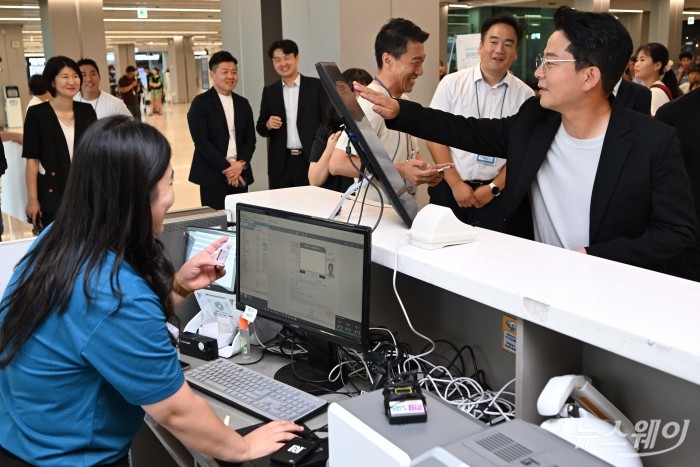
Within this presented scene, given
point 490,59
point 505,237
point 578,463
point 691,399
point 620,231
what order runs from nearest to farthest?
point 578,463
point 691,399
point 505,237
point 620,231
point 490,59

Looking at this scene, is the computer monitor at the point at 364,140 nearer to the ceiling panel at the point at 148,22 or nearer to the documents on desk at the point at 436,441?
the documents on desk at the point at 436,441

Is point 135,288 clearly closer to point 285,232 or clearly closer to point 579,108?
point 285,232

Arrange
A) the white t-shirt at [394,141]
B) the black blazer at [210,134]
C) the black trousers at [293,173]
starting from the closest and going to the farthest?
the white t-shirt at [394,141] < the black blazer at [210,134] < the black trousers at [293,173]

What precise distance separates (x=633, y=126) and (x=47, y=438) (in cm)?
166

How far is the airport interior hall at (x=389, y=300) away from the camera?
1206 millimetres

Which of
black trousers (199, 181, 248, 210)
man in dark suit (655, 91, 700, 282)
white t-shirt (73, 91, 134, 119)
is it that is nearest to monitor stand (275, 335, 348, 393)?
man in dark suit (655, 91, 700, 282)

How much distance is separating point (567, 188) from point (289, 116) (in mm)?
3381

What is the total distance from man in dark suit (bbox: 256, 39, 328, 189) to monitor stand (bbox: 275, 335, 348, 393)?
314cm

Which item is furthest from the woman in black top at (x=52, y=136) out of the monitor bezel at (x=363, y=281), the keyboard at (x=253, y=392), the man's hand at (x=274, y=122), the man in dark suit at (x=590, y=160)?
the man in dark suit at (x=590, y=160)

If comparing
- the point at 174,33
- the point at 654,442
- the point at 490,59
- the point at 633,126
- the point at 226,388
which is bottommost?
the point at 226,388

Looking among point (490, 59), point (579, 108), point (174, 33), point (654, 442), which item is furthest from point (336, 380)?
point (174, 33)

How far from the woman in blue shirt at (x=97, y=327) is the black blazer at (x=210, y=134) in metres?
3.42

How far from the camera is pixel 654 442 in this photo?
51.0 inches

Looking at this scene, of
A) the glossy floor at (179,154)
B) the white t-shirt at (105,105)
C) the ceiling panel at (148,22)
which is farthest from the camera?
the glossy floor at (179,154)
